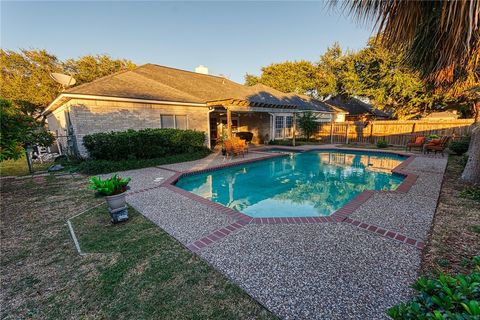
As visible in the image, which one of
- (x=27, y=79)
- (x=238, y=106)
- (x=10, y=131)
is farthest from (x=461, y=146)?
(x=27, y=79)

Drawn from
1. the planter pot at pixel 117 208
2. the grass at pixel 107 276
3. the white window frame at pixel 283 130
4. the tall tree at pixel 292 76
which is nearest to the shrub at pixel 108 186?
the planter pot at pixel 117 208

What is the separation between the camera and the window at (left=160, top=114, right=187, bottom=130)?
11.7 metres

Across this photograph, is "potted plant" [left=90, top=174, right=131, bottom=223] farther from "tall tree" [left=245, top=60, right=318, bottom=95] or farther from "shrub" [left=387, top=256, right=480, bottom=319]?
"tall tree" [left=245, top=60, right=318, bottom=95]

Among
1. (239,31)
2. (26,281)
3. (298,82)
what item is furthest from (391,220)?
(298,82)

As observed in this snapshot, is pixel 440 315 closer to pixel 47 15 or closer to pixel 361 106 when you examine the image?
pixel 47 15

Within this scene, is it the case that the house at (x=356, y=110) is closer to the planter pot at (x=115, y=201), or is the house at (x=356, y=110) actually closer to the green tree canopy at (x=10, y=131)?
the planter pot at (x=115, y=201)

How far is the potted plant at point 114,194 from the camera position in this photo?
4.02m

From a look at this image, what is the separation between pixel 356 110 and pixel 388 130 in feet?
52.6

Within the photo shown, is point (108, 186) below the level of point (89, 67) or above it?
below

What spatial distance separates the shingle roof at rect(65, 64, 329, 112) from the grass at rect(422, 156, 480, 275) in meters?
10.5

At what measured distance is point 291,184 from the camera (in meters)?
8.16

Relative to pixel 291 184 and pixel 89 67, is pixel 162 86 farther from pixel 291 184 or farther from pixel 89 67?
pixel 89 67

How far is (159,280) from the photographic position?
2572mm

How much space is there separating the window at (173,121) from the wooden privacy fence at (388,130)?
13749mm
